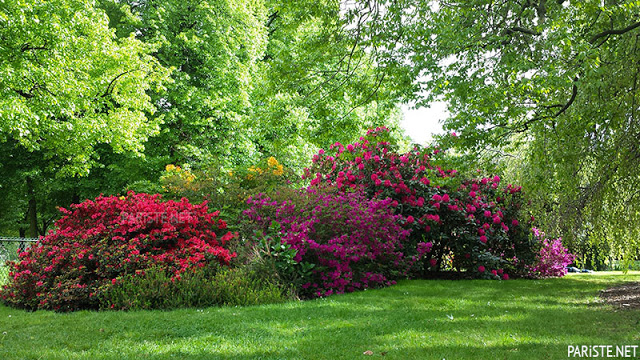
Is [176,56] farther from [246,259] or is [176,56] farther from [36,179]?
[246,259]

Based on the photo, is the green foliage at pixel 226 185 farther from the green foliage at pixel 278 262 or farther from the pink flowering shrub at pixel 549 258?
the pink flowering shrub at pixel 549 258

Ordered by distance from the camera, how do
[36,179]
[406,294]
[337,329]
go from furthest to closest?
1. [36,179]
2. [406,294]
3. [337,329]

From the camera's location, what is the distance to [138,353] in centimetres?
376

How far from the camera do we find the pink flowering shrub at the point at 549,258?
10273 millimetres

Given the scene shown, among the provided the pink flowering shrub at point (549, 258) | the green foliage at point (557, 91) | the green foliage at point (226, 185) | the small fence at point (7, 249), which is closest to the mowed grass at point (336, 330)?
the green foliage at point (557, 91)

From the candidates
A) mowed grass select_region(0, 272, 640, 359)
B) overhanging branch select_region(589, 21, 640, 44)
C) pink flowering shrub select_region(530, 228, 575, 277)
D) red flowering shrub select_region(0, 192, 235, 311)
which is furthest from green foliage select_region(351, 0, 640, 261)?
red flowering shrub select_region(0, 192, 235, 311)

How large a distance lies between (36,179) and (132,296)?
15555 millimetres

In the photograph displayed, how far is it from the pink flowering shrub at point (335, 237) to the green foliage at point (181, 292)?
2.65 ft

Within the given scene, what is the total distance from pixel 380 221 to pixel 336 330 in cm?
388

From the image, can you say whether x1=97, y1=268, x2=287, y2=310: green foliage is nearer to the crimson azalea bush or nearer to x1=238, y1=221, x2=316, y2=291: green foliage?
x1=238, y1=221, x2=316, y2=291: green foliage

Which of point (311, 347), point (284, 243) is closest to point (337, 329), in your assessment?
point (311, 347)

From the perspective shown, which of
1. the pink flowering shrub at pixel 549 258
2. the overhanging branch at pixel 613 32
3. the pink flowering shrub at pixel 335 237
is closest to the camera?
the overhanging branch at pixel 613 32

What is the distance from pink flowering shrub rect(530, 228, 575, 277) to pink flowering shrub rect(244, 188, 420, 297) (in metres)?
4.04

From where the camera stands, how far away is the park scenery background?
4488 mm
